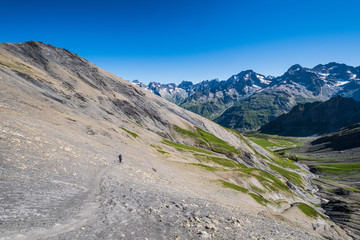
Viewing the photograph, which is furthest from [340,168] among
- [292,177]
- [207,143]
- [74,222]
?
[74,222]

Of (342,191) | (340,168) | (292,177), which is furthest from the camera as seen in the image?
(340,168)

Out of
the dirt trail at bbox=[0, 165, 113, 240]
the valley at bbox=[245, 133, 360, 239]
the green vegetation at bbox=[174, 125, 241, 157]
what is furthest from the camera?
the green vegetation at bbox=[174, 125, 241, 157]

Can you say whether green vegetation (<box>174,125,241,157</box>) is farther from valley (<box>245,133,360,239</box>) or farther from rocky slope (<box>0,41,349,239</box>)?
valley (<box>245,133,360,239</box>)

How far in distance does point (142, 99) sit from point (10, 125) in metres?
119

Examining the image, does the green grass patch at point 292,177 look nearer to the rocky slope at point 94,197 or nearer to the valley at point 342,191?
the valley at point 342,191

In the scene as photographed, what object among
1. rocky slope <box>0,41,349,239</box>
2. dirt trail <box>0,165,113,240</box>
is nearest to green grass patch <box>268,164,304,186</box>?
rocky slope <box>0,41,349,239</box>

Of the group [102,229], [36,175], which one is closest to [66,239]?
[102,229]

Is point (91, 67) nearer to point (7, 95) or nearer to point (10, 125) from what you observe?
point (7, 95)

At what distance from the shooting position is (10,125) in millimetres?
34344

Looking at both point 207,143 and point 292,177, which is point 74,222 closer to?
point 207,143

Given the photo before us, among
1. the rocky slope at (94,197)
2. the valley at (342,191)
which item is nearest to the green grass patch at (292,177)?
the valley at (342,191)

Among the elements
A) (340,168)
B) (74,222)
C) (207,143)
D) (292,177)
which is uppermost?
(74,222)

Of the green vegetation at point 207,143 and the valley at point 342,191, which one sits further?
the green vegetation at point 207,143

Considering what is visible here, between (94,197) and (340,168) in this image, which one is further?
(340,168)
